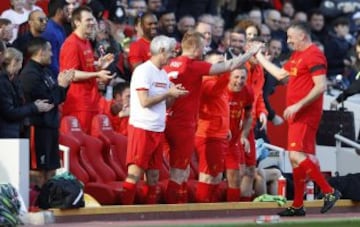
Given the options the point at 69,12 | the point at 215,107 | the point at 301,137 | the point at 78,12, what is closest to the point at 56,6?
the point at 69,12

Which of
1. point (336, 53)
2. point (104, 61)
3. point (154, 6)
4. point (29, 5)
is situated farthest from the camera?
point (336, 53)

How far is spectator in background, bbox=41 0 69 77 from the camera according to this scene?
736 inches

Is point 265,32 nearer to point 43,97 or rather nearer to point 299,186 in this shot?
point 299,186

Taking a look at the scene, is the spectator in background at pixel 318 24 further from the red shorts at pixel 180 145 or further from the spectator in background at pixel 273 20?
the red shorts at pixel 180 145

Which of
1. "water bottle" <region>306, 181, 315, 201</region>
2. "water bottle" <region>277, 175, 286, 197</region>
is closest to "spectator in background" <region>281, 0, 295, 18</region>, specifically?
"water bottle" <region>306, 181, 315, 201</region>

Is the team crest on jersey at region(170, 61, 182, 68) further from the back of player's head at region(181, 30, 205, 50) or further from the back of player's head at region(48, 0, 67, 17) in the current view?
the back of player's head at region(48, 0, 67, 17)

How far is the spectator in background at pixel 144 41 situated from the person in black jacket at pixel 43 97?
2684 millimetres

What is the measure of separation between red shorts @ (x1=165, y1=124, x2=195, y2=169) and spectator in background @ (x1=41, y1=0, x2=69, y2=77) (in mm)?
1825

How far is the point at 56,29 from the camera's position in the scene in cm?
1902

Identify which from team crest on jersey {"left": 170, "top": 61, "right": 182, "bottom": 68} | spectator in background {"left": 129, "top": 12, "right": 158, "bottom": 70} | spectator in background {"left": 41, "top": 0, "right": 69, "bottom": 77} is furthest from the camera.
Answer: spectator in background {"left": 129, "top": 12, "right": 158, "bottom": 70}

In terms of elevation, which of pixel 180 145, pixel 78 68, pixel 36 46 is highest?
pixel 36 46

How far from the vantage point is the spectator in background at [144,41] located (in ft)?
63.3

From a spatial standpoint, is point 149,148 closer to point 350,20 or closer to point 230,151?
point 230,151

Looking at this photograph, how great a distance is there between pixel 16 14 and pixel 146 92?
357cm
